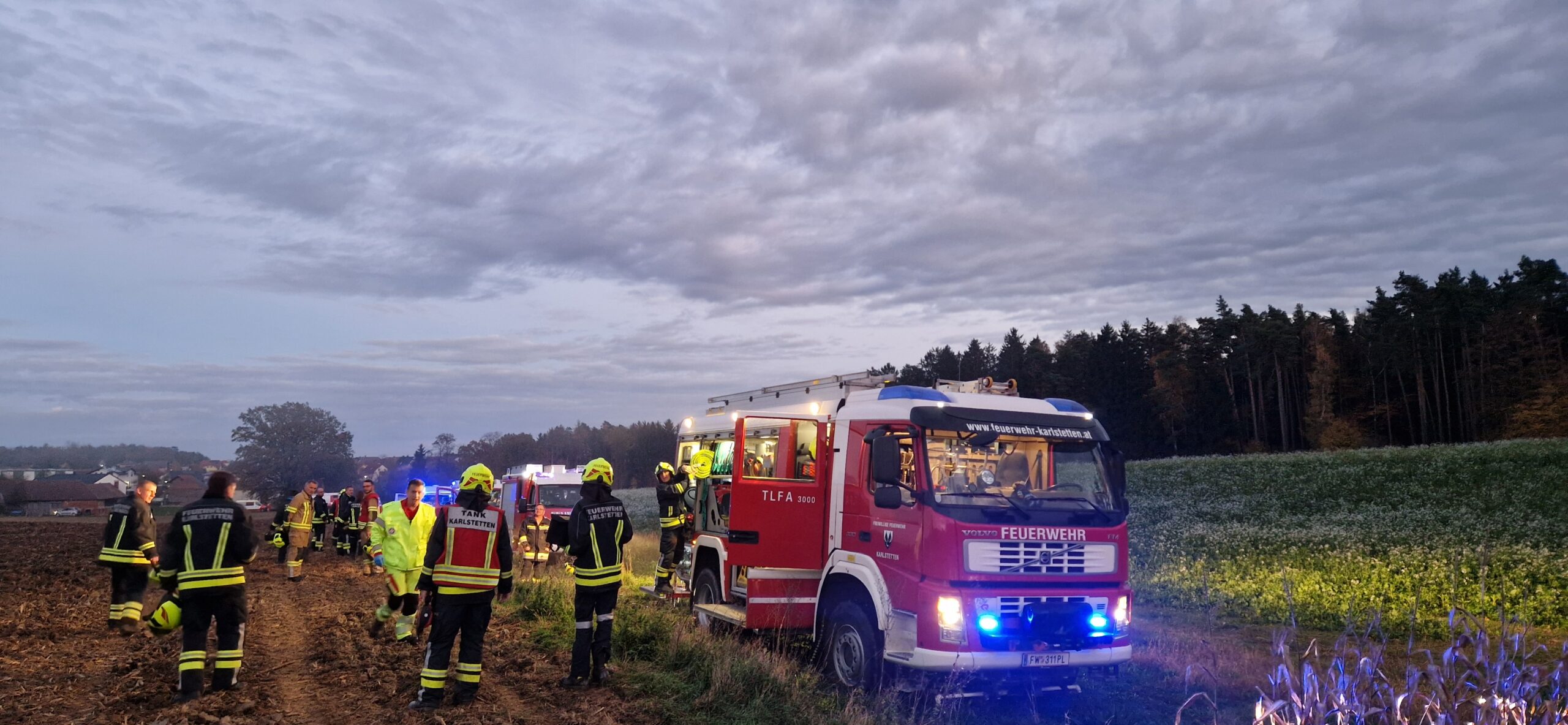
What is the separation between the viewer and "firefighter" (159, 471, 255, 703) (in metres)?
7.87

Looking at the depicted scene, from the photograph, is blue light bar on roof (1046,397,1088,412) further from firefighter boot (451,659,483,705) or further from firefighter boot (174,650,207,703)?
firefighter boot (174,650,207,703)

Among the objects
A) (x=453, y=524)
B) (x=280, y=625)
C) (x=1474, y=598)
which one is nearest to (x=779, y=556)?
(x=453, y=524)

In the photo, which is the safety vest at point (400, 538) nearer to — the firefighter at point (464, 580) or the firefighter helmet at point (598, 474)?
the firefighter at point (464, 580)

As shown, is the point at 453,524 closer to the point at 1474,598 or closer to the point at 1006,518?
the point at 1006,518

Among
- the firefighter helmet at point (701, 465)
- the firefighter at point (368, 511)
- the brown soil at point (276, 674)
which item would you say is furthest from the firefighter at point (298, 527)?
the firefighter helmet at point (701, 465)

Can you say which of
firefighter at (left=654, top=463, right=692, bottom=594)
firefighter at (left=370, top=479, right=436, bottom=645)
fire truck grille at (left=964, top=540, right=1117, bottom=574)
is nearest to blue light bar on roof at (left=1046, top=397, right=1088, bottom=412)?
fire truck grille at (left=964, top=540, right=1117, bottom=574)

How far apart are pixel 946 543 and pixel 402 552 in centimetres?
592

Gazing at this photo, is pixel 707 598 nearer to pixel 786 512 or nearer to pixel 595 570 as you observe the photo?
pixel 786 512

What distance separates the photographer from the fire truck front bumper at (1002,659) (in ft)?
24.9

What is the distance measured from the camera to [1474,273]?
2692 inches

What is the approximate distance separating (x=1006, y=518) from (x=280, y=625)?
380 inches

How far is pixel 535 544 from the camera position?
19.1m

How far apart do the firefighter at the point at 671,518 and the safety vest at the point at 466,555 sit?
531cm

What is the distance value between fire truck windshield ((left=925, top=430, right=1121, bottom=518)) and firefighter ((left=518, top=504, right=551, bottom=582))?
1133cm
